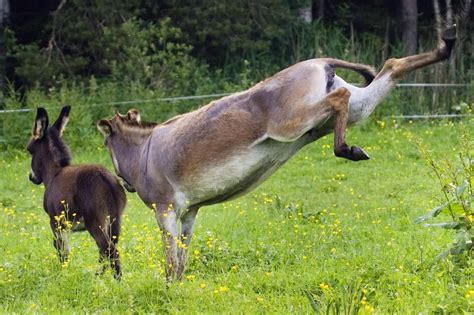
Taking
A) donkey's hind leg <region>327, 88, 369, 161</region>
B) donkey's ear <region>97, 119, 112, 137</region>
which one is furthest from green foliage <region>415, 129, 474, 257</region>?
donkey's ear <region>97, 119, 112, 137</region>

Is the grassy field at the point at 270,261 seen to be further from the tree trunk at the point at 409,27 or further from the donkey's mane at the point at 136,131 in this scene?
the tree trunk at the point at 409,27

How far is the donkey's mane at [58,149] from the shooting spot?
9452mm

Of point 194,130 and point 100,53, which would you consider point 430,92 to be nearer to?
point 100,53

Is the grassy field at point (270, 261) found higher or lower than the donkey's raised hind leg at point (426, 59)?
lower

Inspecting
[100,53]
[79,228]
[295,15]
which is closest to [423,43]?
[295,15]

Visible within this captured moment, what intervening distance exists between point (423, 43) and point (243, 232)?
47.4 ft

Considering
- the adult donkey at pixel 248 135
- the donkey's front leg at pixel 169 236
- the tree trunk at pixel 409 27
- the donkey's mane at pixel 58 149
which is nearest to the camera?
the adult donkey at pixel 248 135

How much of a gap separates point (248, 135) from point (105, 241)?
1.62 m

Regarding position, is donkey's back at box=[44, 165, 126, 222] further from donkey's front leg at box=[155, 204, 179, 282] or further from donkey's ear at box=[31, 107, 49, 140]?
donkey's ear at box=[31, 107, 49, 140]

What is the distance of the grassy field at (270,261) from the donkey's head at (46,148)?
730 mm

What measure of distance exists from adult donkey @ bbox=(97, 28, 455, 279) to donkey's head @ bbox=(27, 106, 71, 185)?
3.80 ft

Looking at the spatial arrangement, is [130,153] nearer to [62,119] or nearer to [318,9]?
[62,119]

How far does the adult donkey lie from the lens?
7.68 meters

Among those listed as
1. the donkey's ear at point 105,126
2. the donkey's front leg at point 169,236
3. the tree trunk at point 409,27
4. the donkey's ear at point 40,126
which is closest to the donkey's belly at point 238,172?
the donkey's front leg at point 169,236
